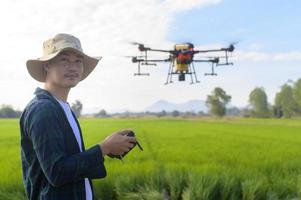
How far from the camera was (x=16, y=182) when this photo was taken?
6.60 m

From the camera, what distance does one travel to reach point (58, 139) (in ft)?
→ 5.50

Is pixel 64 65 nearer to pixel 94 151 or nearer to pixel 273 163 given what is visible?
pixel 94 151

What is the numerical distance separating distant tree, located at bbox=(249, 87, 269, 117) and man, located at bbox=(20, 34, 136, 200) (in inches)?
3456

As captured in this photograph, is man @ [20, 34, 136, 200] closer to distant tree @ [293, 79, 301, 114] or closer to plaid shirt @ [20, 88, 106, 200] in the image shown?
plaid shirt @ [20, 88, 106, 200]

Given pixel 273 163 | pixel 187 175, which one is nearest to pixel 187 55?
pixel 273 163

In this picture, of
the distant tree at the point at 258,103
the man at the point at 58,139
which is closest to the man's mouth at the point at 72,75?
the man at the point at 58,139

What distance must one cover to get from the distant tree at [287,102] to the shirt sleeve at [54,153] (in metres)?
82.6

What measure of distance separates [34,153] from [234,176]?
516 centimetres

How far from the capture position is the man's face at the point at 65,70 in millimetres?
1836

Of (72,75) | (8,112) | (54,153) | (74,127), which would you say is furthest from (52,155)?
(8,112)

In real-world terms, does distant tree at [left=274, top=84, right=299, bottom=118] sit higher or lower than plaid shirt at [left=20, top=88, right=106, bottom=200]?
higher

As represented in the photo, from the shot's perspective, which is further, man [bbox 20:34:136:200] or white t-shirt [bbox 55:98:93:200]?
white t-shirt [bbox 55:98:93:200]

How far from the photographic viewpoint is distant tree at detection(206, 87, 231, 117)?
7959 cm

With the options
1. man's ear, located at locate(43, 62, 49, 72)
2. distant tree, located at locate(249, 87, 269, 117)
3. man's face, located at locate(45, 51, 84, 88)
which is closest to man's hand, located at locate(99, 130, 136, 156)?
man's face, located at locate(45, 51, 84, 88)
